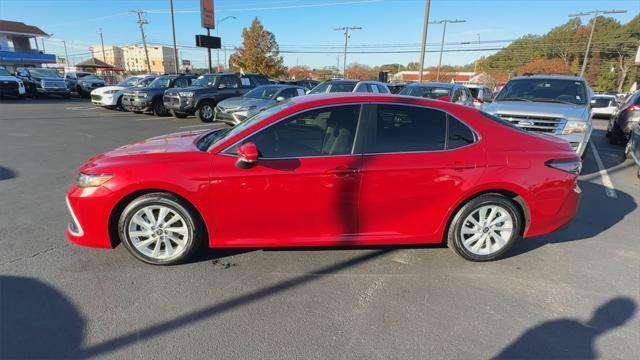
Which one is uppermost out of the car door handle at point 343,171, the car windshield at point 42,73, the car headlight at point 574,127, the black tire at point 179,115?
the car windshield at point 42,73

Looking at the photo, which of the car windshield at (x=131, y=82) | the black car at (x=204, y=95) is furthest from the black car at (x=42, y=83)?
the black car at (x=204, y=95)

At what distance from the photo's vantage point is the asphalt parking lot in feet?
7.95

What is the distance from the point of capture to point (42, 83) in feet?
74.6

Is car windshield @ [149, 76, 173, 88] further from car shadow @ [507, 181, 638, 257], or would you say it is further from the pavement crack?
car shadow @ [507, 181, 638, 257]

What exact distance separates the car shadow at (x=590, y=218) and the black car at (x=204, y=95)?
40.2 ft

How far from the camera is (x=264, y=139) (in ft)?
10.5

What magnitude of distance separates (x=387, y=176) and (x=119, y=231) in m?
2.51

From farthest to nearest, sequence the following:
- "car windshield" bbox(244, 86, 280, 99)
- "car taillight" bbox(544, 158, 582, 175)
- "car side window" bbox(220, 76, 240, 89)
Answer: "car side window" bbox(220, 76, 240, 89) < "car windshield" bbox(244, 86, 280, 99) < "car taillight" bbox(544, 158, 582, 175)

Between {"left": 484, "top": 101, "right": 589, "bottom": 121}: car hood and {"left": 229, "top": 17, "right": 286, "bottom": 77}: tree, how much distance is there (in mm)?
46508

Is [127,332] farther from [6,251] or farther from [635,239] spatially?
[635,239]

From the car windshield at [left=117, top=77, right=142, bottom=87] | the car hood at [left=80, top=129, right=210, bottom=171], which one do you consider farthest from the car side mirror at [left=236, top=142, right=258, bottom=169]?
the car windshield at [left=117, top=77, right=142, bottom=87]

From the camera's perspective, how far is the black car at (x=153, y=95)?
14.9m

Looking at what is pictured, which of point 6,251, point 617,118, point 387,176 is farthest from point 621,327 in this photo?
point 617,118

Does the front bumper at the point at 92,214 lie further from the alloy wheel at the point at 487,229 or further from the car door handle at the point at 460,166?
the alloy wheel at the point at 487,229
